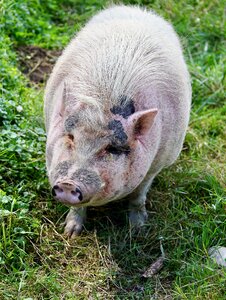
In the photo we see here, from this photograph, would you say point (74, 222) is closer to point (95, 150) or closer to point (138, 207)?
point (138, 207)

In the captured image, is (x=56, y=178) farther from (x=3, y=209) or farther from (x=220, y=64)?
(x=220, y=64)

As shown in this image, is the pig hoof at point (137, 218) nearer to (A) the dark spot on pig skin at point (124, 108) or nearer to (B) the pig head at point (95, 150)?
(B) the pig head at point (95, 150)

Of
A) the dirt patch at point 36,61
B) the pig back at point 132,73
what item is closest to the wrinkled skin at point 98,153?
the pig back at point 132,73

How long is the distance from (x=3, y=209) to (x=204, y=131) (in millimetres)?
2242

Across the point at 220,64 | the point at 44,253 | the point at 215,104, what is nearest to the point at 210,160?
the point at 215,104

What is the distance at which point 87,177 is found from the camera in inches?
165

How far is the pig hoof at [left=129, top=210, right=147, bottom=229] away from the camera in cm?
529

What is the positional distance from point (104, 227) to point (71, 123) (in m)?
1.13

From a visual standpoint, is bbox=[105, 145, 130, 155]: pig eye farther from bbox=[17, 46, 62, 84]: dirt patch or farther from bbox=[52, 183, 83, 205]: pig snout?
bbox=[17, 46, 62, 84]: dirt patch

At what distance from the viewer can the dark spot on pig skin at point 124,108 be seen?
4.44 m

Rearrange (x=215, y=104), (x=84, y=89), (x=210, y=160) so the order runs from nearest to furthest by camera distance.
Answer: (x=84, y=89) → (x=210, y=160) → (x=215, y=104)

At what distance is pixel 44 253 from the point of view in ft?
16.2

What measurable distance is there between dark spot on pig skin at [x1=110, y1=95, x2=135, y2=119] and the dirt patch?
2366 mm

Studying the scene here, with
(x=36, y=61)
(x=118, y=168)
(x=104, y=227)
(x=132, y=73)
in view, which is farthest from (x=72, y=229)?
(x=36, y=61)
